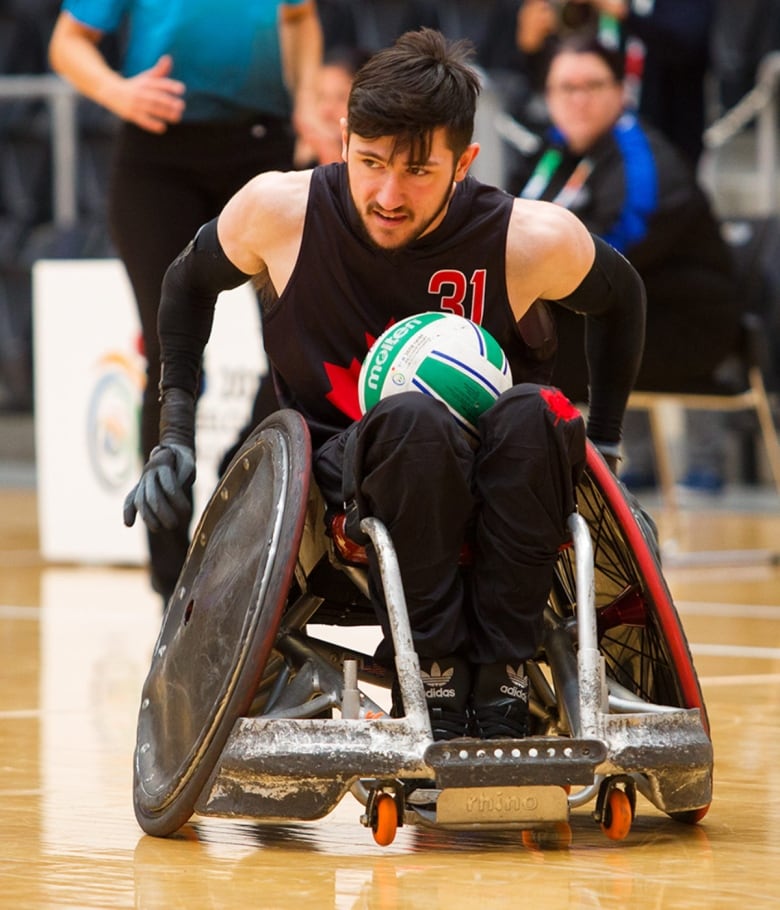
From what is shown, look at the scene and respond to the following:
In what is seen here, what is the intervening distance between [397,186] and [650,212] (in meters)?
4.28

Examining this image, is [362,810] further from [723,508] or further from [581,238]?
[723,508]

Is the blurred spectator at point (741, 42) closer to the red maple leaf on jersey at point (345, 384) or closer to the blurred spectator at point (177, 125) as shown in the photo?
the blurred spectator at point (177, 125)

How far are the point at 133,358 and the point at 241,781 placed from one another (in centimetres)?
478

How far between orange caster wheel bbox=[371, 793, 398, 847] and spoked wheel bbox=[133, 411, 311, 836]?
241 millimetres

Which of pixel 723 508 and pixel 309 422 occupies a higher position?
pixel 309 422

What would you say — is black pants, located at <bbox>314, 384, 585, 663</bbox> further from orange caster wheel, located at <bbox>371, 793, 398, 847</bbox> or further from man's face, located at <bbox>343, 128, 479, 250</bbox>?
man's face, located at <bbox>343, 128, 479, 250</bbox>

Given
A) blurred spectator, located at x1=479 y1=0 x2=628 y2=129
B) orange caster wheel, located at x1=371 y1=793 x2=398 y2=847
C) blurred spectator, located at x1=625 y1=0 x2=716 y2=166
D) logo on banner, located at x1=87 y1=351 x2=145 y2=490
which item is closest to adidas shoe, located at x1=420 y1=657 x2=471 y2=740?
orange caster wheel, located at x1=371 y1=793 x2=398 y2=847

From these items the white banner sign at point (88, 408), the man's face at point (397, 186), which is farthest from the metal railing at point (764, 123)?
the man's face at point (397, 186)

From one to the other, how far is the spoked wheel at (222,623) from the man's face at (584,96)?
4538 mm

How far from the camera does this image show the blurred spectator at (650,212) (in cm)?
718

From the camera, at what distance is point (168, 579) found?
187 inches

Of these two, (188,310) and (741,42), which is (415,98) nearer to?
(188,310)

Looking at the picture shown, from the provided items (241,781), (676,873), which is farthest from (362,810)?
(676,873)

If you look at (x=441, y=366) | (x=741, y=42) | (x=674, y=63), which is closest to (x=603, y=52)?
(x=674, y=63)
